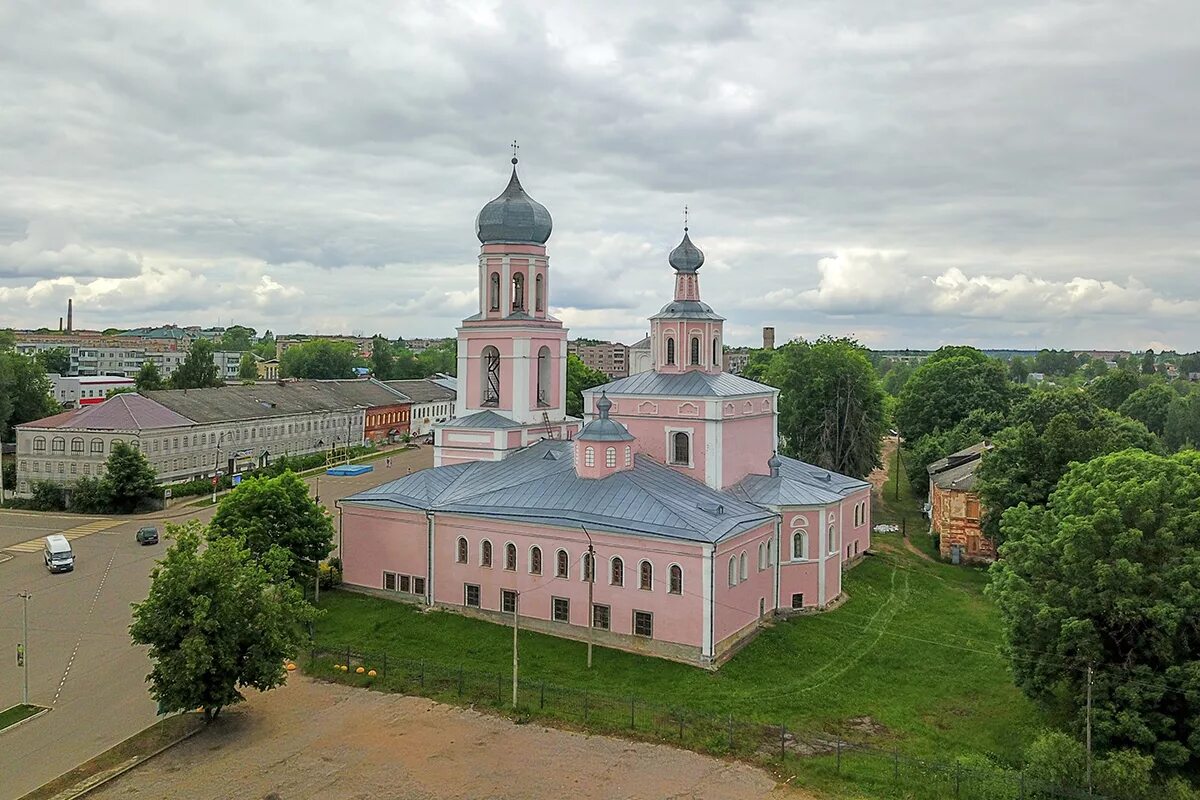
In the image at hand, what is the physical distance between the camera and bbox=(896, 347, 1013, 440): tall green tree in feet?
207

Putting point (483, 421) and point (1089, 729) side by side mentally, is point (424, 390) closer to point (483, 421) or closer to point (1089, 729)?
point (483, 421)

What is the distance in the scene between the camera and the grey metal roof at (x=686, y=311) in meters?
37.1

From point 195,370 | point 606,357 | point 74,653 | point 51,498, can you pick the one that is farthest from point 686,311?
point 606,357

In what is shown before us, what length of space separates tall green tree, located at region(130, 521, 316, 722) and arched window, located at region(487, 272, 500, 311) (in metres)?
17.2

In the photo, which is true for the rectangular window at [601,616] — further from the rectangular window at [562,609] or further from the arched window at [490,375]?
the arched window at [490,375]

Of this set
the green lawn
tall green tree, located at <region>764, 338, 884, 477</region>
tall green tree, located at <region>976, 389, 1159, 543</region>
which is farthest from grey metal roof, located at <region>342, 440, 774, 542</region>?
tall green tree, located at <region>764, 338, 884, 477</region>

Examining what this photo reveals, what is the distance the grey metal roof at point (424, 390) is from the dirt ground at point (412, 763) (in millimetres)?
68219

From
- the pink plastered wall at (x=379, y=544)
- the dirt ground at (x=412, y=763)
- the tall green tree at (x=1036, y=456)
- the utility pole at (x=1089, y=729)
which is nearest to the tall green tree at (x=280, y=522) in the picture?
the pink plastered wall at (x=379, y=544)

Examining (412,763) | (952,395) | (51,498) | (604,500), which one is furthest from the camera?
(952,395)

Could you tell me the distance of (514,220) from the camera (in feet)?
121

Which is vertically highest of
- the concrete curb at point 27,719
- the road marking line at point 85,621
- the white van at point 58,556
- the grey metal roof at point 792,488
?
the grey metal roof at point 792,488

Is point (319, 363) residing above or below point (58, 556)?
above

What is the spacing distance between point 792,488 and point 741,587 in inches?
241

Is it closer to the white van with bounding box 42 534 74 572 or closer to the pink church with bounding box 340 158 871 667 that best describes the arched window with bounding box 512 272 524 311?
the pink church with bounding box 340 158 871 667
